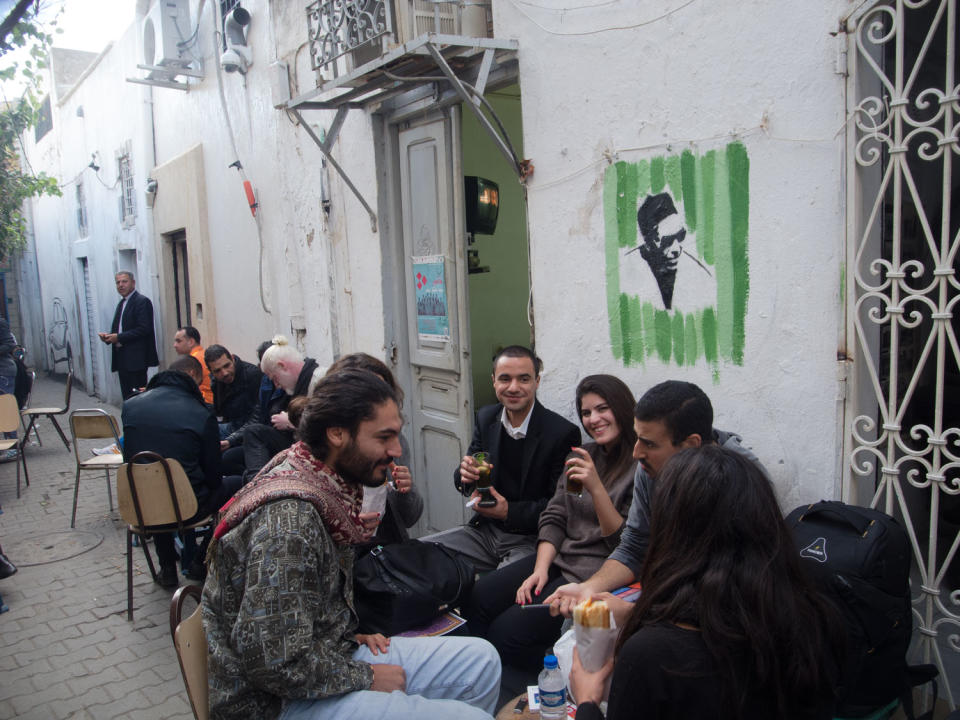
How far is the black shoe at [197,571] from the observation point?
480 cm

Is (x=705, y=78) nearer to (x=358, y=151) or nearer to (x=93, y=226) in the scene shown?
(x=358, y=151)

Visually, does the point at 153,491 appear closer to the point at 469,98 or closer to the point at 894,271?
the point at 469,98

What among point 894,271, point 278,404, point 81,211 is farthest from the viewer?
point 81,211

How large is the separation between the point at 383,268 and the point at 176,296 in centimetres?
619

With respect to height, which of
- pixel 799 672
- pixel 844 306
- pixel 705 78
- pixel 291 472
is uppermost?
pixel 705 78

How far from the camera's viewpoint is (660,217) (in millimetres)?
3332

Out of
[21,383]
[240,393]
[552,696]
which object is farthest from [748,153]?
[21,383]

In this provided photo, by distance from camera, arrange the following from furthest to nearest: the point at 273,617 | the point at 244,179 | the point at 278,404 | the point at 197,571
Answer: the point at 244,179
the point at 278,404
the point at 197,571
the point at 273,617

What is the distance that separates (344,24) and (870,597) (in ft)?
13.6

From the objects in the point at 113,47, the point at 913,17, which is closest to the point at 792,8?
the point at 913,17

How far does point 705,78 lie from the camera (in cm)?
311

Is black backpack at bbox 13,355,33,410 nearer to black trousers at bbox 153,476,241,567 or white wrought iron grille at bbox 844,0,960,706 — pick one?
black trousers at bbox 153,476,241,567

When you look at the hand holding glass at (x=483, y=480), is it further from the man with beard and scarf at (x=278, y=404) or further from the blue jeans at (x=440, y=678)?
the man with beard and scarf at (x=278, y=404)

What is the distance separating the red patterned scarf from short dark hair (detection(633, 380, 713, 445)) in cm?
107
